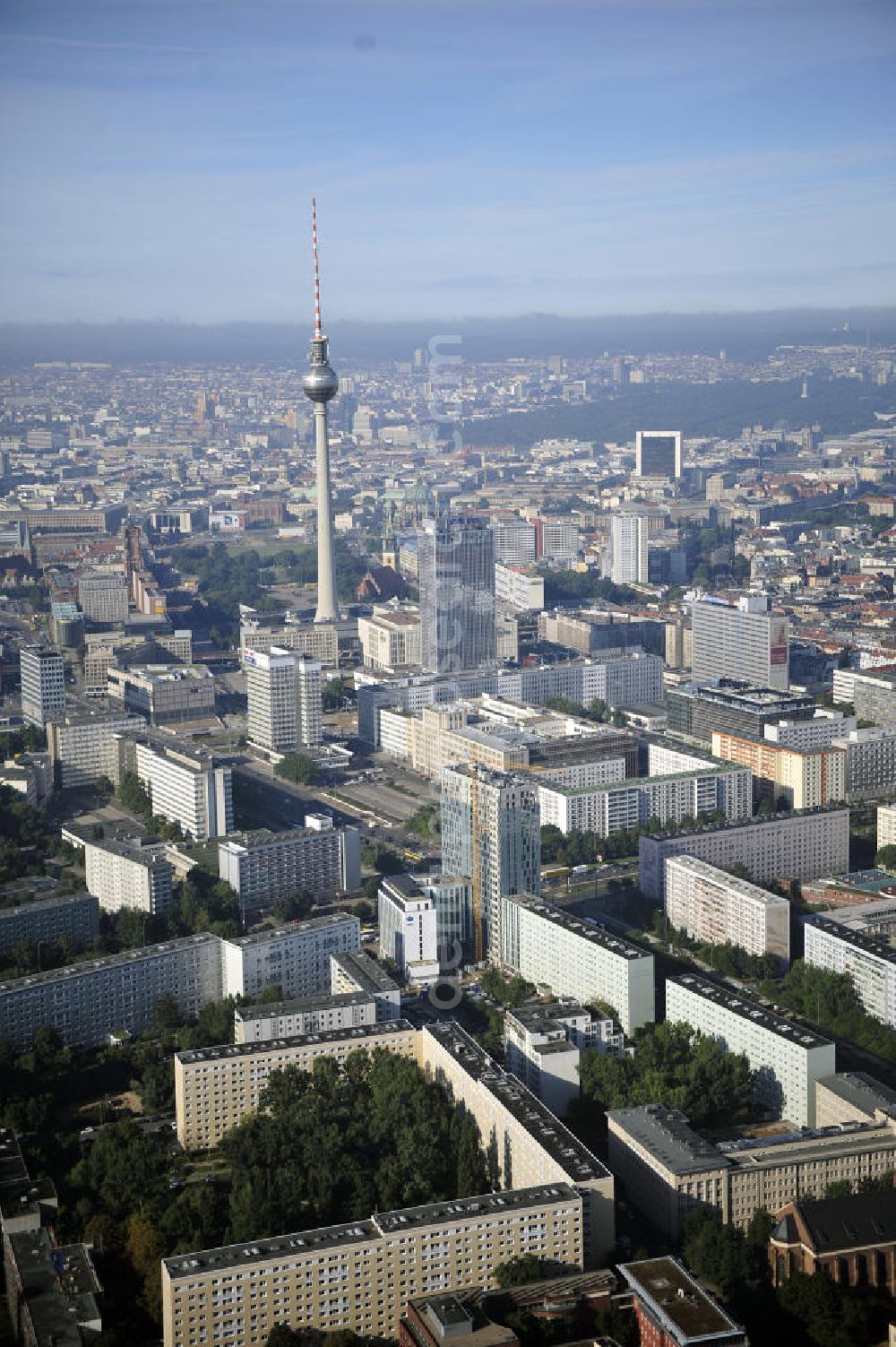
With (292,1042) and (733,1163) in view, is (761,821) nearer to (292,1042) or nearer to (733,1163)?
(292,1042)

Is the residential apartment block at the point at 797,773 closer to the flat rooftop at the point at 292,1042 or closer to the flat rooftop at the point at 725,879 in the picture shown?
the flat rooftop at the point at 725,879

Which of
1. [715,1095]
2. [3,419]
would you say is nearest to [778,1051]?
[715,1095]

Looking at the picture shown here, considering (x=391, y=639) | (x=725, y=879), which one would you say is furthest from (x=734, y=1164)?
(x=391, y=639)

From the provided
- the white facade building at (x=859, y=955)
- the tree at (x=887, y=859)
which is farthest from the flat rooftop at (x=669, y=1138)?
the tree at (x=887, y=859)

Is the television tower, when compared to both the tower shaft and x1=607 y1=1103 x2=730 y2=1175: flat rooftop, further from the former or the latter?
x1=607 y1=1103 x2=730 y2=1175: flat rooftop

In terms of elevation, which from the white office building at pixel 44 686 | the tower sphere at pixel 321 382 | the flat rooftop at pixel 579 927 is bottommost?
the flat rooftop at pixel 579 927

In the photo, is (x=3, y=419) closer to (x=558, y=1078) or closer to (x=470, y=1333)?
(x=558, y=1078)
